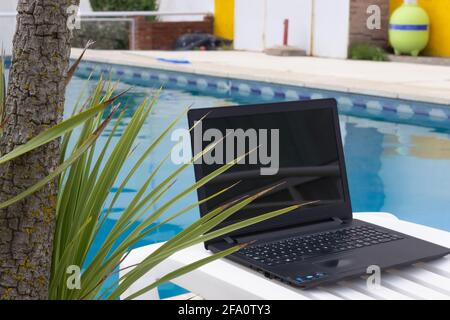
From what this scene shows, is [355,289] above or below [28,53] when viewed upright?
below

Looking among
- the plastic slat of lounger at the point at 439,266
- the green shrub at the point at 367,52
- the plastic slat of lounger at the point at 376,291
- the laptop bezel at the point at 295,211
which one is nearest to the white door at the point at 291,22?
the green shrub at the point at 367,52

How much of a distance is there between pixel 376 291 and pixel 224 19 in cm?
1545

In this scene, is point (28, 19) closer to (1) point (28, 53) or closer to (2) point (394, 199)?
(1) point (28, 53)

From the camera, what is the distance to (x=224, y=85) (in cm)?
1088

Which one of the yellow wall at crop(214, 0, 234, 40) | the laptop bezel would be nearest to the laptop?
the laptop bezel

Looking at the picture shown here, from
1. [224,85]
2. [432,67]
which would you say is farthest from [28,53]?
[432,67]

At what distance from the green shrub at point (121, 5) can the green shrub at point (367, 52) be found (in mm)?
5713

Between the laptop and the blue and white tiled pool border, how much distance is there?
4.71 metres

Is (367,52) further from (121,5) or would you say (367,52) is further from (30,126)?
(30,126)

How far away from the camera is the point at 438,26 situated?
12.5 metres

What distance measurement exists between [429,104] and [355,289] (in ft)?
21.9

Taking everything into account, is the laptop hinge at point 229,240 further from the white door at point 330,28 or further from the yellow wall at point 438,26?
the white door at point 330,28

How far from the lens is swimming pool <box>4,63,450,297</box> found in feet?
17.0

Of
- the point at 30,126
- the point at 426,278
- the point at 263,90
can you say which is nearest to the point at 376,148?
the point at 263,90
